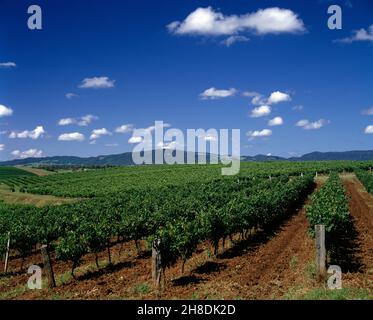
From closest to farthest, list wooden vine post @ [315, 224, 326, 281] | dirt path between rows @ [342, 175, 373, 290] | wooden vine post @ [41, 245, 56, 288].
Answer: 1. wooden vine post @ [315, 224, 326, 281]
2. dirt path between rows @ [342, 175, 373, 290]
3. wooden vine post @ [41, 245, 56, 288]

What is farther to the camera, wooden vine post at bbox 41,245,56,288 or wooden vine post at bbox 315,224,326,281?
wooden vine post at bbox 41,245,56,288

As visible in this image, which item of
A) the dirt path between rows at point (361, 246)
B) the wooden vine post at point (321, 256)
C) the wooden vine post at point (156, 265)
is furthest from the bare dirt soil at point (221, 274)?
the wooden vine post at point (321, 256)

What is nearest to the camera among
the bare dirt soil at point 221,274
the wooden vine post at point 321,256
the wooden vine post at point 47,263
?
the bare dirt soil at point 221,274

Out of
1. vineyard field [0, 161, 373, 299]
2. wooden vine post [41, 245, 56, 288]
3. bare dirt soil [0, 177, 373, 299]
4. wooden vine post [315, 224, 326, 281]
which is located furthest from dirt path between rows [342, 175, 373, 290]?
wooden vine post [41, 245, 56, 288]

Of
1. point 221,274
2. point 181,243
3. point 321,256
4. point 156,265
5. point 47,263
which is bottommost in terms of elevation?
point 221,274

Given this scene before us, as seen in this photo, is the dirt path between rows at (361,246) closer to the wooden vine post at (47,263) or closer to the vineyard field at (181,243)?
the vineyard field at (181,243)

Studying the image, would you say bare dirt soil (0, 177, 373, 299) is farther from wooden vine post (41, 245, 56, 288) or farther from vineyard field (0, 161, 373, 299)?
wooden vine post (41, 245, 56, 288)

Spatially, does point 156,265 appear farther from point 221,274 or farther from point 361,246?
point 361,246

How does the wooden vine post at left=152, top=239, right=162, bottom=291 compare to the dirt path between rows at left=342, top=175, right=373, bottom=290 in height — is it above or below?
above

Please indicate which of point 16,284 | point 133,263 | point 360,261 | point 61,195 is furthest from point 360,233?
point 61,195

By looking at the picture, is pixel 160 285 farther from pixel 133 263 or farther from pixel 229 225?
pixel 229 225

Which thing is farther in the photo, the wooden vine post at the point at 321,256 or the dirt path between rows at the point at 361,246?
the dirt path between rows at the point at 361,246

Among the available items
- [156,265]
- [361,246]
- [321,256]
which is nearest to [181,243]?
[156,265]
